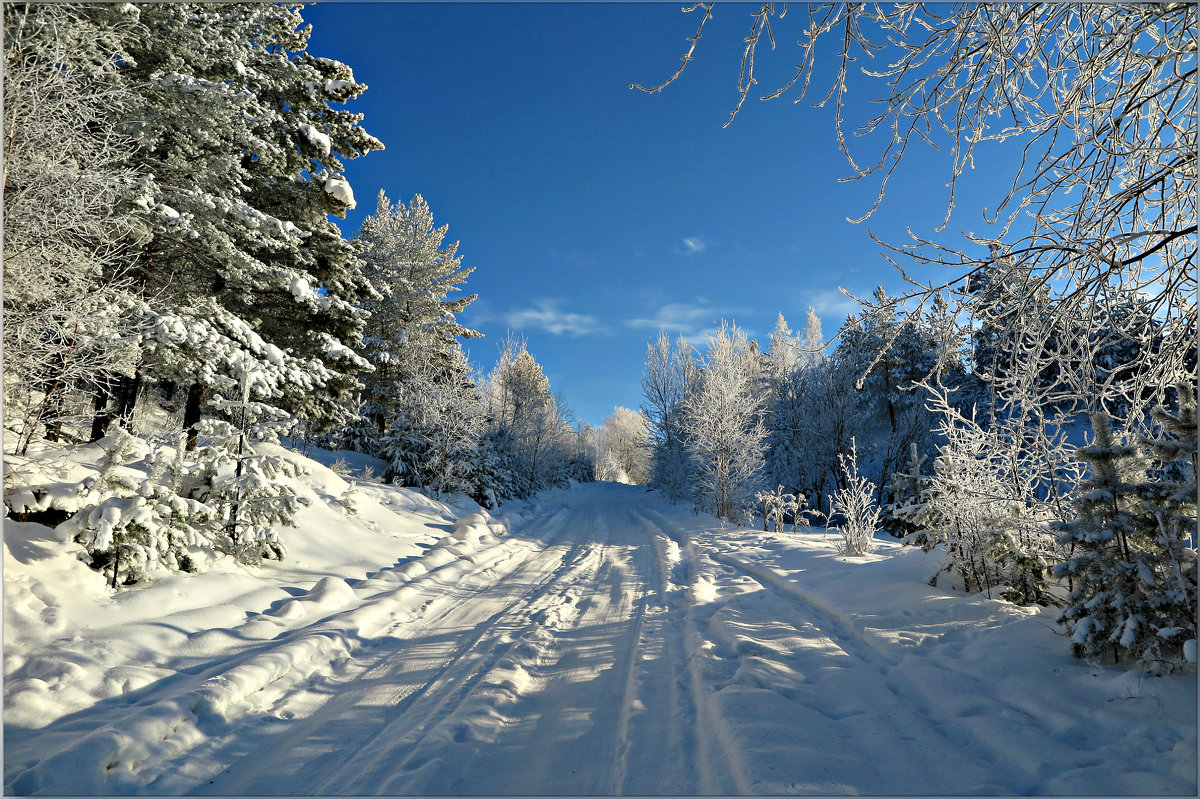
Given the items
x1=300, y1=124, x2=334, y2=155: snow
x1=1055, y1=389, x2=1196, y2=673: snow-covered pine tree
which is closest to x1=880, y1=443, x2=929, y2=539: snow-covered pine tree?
x1=1055, y1=389, x2=1196, y2=673: snow-covered pine tree

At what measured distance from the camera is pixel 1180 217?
3.00m

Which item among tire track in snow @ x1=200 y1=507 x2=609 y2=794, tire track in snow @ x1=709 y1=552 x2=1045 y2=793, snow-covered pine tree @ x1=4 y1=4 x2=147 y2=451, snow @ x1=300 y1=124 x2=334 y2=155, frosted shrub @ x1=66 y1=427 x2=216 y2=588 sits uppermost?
snow @ x1=300 y1=124 x2=334 y2=155

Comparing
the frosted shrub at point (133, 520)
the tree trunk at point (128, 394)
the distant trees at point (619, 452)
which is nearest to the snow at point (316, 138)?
the tree trunk at point (128, 394)

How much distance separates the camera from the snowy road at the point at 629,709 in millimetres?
2457

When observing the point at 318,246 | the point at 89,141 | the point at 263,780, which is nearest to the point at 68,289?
the point at 89,141

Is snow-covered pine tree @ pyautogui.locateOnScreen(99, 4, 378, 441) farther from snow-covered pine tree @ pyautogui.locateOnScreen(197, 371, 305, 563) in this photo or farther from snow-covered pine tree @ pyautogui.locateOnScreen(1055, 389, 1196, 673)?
snow-covered pine tree @ pyautogui.locateOnScreen(1055, 389, 1196, 673)

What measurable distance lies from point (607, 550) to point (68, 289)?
834 centimetres

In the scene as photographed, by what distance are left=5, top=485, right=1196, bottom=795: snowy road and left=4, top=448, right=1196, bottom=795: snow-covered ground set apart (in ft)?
0.05

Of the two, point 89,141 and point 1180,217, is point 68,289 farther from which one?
point 1180,217

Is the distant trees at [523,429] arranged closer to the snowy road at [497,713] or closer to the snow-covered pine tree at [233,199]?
the snow-covered pine tree at [233,199]

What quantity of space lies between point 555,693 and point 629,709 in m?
0.60

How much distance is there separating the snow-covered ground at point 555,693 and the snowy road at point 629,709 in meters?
0.01

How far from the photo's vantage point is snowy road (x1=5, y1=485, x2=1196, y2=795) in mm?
2457

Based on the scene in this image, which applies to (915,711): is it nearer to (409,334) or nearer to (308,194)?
(308,194)
